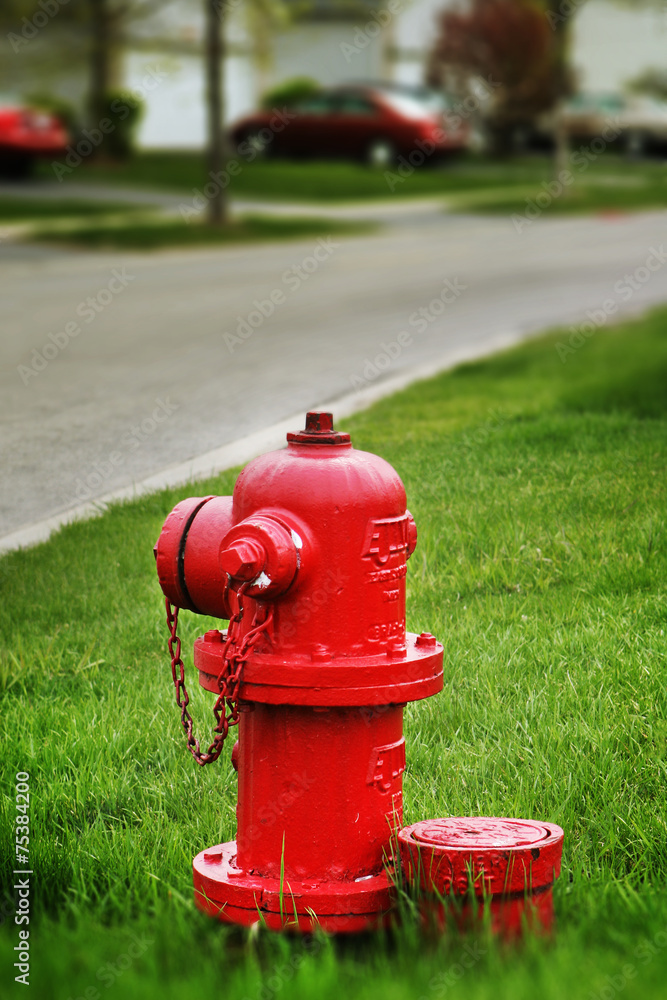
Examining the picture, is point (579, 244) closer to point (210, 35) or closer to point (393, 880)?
point (210, 35)

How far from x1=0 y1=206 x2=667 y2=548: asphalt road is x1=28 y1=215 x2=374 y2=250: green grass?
68 centimetres

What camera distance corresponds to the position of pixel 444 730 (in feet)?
12.2

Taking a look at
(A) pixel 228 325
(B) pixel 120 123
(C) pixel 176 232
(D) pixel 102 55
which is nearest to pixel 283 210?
(C) pixel 176 232

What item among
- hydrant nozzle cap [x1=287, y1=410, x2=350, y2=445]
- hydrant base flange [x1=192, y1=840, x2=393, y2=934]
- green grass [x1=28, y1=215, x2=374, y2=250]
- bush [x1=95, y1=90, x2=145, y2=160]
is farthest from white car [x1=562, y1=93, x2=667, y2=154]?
hydrant base flange [x1=192, y1=840, x2=393, y2=934]

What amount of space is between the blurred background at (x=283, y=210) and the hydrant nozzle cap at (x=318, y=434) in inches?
109

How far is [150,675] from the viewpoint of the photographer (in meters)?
4.15

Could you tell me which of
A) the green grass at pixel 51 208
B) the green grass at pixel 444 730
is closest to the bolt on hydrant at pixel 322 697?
the green grass at pixel 444 730

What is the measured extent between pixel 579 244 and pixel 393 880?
57.1 feet

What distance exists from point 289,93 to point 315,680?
38919 millimetres

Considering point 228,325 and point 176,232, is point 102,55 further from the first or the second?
point 228,325

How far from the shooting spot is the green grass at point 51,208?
70.4ft

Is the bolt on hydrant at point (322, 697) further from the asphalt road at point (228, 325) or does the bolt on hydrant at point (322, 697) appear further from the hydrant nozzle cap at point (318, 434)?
the asphalt road at point (228, 325)

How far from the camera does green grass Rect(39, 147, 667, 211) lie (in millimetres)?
26859

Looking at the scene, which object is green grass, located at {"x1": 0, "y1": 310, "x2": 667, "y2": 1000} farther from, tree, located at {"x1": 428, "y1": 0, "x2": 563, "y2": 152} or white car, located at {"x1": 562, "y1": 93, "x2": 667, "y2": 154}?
tree, located at {"x1": 428, "y1": 0, "x2": 563, "y2": 152}
